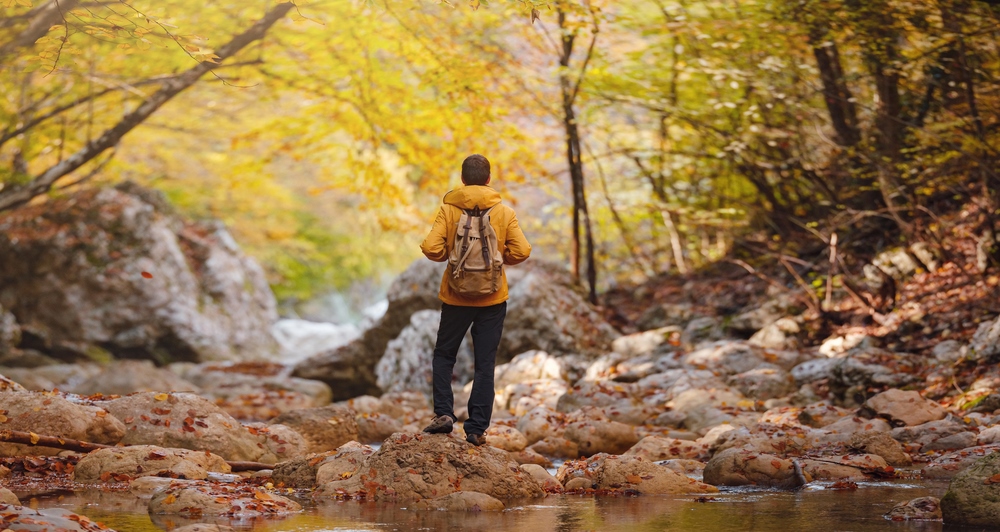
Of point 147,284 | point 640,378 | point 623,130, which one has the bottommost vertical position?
point 640,378

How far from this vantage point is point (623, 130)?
16.9 m

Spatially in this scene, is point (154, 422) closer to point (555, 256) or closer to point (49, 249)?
point (49, 249)

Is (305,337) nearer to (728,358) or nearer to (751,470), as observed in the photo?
(728,358)

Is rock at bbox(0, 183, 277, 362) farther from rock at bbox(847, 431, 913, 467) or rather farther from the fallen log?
rock at bbox(847, 431, 913, 467)

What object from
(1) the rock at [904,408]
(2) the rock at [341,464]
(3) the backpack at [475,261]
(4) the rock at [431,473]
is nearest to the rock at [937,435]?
(1) the rock at [904,408]

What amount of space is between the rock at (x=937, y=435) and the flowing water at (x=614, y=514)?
1.45 metres

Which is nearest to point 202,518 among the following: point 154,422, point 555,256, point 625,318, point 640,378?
point 154,422

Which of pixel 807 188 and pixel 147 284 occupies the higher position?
pixel 807 188

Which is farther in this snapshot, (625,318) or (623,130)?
(623,130)

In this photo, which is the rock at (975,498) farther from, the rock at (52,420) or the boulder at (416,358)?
the boulder at (416,358)

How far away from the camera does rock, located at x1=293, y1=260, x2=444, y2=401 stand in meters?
14.2

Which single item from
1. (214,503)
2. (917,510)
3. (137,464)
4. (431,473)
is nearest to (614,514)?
(431,473)

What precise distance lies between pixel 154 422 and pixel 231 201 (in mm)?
21431

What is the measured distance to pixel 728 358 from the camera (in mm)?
11266
